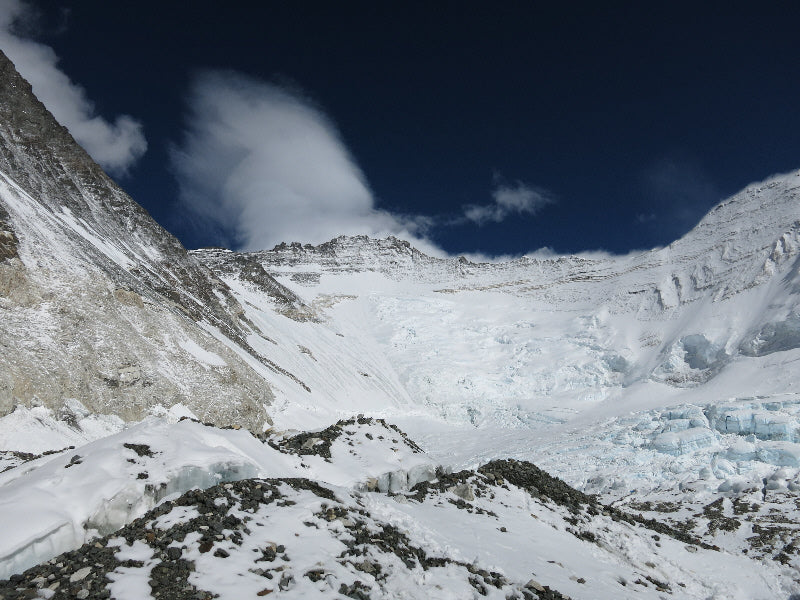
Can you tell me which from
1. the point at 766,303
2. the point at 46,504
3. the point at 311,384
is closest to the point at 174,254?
the point at 311,384

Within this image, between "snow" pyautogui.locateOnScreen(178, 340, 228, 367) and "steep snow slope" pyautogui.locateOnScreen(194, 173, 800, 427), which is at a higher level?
"steep snow slope" pyautogui.locateOnScreen(194, 173, 800, 427)

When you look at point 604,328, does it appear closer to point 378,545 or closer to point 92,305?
point 92,305

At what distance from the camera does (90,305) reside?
30.1m

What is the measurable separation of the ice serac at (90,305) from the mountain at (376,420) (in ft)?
0.59

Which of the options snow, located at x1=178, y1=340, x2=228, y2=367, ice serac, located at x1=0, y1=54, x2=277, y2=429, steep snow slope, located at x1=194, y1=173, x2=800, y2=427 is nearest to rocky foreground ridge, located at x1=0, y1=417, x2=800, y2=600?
ice serac, located at x1=0, y1=54, x2=277, y2=429

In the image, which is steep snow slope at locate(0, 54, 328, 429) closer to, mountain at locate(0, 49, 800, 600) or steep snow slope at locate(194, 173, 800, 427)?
mountain at locate(0, 49, 800, 600)

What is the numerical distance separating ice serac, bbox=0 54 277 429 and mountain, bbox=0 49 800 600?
0.59 feet

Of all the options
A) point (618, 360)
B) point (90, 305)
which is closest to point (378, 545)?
point (90, 305)

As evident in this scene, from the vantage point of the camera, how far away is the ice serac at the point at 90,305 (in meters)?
25.8

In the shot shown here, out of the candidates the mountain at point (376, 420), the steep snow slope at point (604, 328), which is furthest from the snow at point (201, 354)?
the steep snow slope at point (604, 328)

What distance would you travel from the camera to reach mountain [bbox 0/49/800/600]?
27.1 ft

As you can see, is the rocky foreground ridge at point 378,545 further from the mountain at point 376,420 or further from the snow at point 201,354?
the snow at point 201,354

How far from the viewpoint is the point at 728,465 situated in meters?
36.3

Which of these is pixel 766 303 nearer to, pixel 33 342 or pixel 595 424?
pixel 595 424
